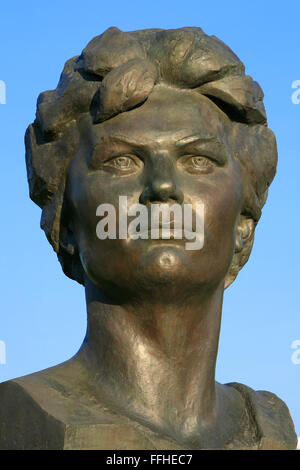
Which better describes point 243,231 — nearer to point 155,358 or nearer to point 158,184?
point 158,184

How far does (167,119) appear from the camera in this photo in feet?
28.3

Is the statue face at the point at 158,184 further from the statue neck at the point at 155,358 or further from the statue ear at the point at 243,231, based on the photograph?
the statue ear at the point at 243,231

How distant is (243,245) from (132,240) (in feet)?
4.22

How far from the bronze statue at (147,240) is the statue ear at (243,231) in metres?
0.04

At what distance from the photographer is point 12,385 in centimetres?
837

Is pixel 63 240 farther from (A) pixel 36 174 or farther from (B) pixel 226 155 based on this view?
(B) pixel 226 155

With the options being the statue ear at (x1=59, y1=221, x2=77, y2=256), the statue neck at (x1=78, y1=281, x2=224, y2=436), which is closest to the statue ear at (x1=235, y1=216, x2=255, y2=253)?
the statue neck at (x1=78, y1=281, x2=224, y2=436)

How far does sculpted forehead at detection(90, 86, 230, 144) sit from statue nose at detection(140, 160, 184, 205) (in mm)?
248

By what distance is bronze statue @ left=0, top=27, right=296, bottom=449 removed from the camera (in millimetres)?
8273

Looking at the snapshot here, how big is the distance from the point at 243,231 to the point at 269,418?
56.1 inches

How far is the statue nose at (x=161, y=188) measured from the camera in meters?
8.29

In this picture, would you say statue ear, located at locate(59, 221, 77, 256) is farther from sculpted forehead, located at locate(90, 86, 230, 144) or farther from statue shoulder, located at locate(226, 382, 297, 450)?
statue shoulder, located at locate(226, 382, 297, 450)

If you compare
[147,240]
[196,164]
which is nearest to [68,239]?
[147,240]

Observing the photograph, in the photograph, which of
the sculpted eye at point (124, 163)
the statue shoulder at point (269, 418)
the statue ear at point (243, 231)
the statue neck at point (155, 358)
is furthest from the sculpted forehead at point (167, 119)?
the statue shoulder at point (269, 418)
